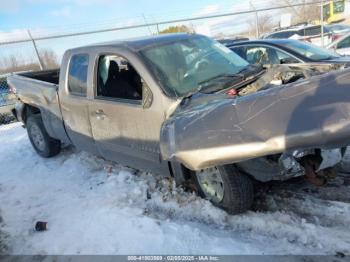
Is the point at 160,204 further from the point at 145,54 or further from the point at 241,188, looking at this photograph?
the point at 145,54

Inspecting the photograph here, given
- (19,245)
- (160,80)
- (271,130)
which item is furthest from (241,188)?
(19,245)

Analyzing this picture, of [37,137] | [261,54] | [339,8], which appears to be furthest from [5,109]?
[339,8]

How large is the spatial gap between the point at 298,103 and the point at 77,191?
3.23 meters

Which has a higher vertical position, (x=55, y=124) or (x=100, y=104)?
(x=100, y=104)

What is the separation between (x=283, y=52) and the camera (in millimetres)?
7168

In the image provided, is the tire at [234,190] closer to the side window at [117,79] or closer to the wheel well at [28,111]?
the side window at [117,79]

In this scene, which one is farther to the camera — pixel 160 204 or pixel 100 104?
pixel 100 104

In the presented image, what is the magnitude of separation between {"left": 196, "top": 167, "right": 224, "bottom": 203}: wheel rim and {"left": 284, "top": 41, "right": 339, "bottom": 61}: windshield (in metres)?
4.09

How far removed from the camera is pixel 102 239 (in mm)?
3650

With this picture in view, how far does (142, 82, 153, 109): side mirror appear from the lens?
12.8 ft

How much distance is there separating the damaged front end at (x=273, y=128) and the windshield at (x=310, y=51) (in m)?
4.14

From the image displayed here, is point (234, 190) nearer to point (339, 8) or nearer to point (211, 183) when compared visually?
point (211, 183)

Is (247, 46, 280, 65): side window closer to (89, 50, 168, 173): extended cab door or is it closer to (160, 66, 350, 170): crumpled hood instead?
(89, 50, 168, 173): extended cab door

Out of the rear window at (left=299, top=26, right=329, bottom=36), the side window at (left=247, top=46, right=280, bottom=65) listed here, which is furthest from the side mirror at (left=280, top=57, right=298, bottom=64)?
the rear window at (left=299, top=26, right=329, bottom=36)
